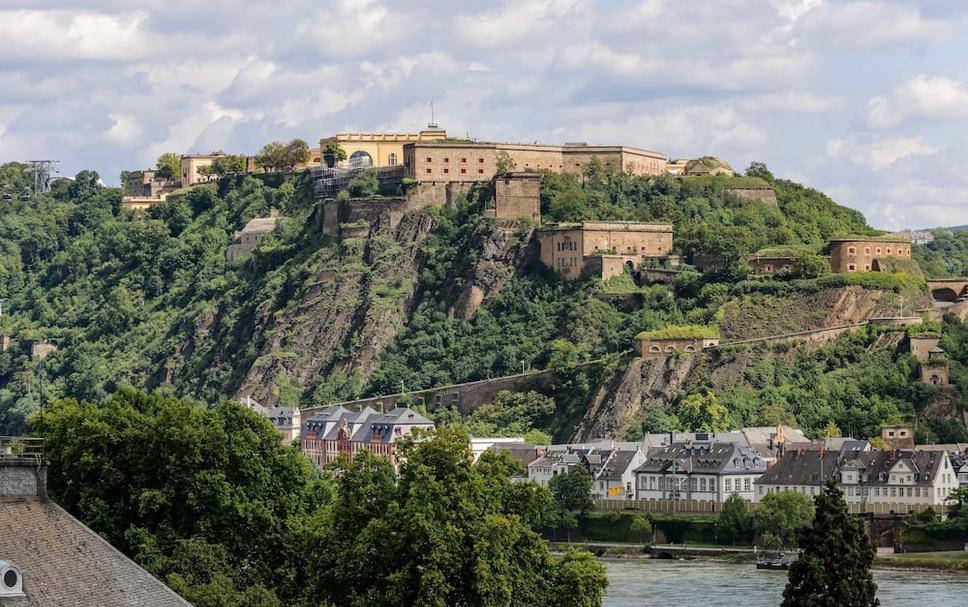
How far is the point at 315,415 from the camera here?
147875 millimetres

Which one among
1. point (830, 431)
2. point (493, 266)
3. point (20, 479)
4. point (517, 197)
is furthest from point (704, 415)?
point (20, 479)

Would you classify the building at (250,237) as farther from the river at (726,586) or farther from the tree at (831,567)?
the tree at (831,567)

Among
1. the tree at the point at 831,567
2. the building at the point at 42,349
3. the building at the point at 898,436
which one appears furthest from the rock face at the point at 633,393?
the tree at the point at 831,567

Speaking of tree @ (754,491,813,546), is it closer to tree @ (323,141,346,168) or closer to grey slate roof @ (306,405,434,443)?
grey slate roof @ (306,405,434,443)

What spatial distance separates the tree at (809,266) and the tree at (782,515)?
40813mm

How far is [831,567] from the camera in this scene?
176 feet

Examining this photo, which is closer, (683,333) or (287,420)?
(683,333)

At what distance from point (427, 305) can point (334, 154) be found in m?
27.2

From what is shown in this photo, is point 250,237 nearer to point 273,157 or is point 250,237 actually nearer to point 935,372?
point 273,157

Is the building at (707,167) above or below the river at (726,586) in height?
above

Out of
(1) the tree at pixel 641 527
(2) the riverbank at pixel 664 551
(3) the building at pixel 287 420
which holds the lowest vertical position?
(2) the riverbank at pixel 664 551

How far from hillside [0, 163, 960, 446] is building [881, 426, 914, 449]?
2.91 meters

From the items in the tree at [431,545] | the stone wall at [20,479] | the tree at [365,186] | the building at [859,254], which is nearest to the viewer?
the stone wall at [20,479]

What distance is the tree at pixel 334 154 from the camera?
182 metres
